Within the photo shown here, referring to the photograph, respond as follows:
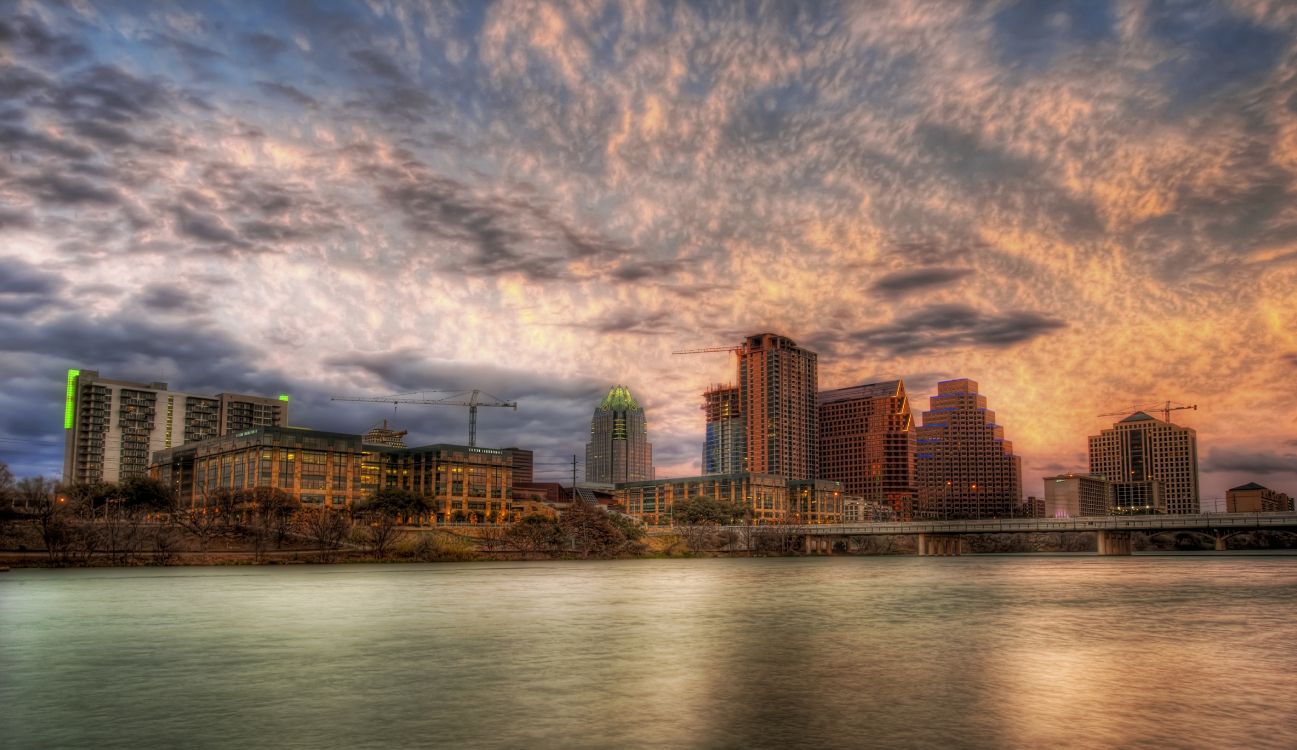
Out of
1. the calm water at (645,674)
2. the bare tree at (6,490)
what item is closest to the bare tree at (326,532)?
the bare tree at (6,490)

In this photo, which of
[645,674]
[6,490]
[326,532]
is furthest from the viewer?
[326,532]

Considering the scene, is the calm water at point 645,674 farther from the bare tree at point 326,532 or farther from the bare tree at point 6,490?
the bare tree at point 326,532

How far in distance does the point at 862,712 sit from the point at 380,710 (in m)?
14.5

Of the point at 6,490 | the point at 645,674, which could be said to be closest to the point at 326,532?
the point at 6,490

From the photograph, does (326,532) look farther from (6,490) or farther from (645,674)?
(645,674)

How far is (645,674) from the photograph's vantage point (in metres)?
36.0

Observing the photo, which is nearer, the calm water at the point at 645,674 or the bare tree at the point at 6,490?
the calm water at the point at 645,674

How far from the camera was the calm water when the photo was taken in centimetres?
2511

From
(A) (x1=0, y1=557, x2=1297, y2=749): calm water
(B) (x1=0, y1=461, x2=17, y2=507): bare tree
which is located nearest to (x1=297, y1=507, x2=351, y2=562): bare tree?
(B) (x1=0, y1=461, x2=17, y2=507): bare tree

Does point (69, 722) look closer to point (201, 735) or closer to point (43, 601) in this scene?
point (201, 735)

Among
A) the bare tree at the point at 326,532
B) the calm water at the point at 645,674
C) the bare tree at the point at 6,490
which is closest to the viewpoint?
the calm water at the point at 645,674

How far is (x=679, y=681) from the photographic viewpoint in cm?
3403

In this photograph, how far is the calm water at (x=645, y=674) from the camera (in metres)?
25.1

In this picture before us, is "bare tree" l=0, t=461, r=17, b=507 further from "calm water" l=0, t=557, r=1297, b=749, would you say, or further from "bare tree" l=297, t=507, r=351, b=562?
"calm water" l=0, t=557, r=1297, b=749
